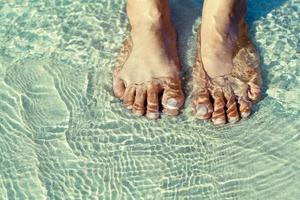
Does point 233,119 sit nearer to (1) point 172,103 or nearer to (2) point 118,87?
(1) point 172,103

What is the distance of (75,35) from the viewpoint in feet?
10.6

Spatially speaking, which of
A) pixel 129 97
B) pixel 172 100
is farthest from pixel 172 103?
pixel 129 97

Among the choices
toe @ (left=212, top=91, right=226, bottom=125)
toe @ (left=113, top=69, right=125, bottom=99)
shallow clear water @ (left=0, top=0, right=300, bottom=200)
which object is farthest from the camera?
toe @ (left=113, top=69, right=125, bottom=99)

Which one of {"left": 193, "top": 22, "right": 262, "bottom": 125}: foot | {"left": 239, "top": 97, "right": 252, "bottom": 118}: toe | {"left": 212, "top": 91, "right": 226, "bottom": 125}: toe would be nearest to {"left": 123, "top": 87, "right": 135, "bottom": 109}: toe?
{"left": 193, "top": 22, "right": 262, "bottom": 125}: foot

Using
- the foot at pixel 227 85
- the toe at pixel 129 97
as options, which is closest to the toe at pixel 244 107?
the foot at pixel 227 85

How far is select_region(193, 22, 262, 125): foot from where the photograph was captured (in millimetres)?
2811

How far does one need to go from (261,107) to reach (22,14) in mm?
1580

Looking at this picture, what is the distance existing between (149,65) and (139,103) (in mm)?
226

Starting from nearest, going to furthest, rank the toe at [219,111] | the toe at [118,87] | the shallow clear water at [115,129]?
the shallow clear water at [115,129] → the toe at [219,111] → the toe at [118,87]

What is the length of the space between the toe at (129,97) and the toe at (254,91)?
2.04ft

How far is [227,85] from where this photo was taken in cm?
287

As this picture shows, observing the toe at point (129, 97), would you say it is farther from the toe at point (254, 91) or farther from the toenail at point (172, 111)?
the toe at point (254, 91)

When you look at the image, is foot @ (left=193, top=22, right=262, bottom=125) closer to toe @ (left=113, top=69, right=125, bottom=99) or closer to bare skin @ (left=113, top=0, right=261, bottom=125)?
bare skin @ (left=113, top=0, right=261, bottom=125)

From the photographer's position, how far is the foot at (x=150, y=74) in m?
2.85
